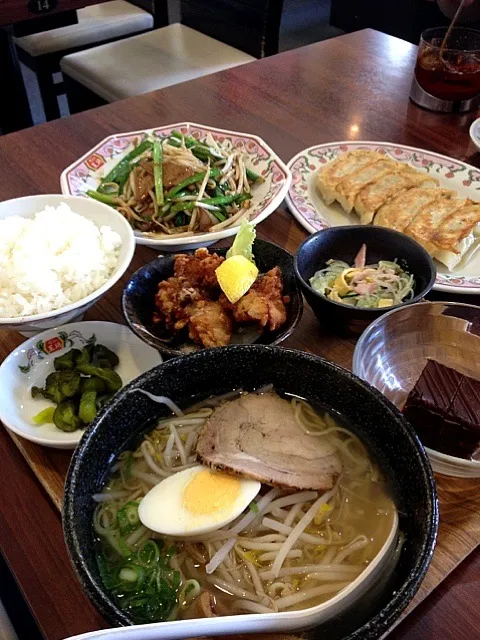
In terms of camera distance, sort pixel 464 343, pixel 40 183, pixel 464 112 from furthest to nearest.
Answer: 1. pixel 464 112
2. pixel 40 183
3. pixel 464 343

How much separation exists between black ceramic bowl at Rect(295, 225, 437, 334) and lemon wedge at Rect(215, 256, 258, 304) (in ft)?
0.42

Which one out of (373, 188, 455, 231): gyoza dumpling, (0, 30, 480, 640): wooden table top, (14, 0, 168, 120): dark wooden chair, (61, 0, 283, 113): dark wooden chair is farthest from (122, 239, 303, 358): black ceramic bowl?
(14, 0, 168, 120): dark wooden chair

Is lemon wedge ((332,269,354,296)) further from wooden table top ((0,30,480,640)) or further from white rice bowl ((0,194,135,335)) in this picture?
white rice bowl ((0,194,135,335))

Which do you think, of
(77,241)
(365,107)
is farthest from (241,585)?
(365,107)

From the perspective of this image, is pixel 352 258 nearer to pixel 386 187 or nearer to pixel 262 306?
pixel 262 306

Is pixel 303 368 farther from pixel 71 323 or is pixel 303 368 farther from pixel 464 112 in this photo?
pixel 464 112

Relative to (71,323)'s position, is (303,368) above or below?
above

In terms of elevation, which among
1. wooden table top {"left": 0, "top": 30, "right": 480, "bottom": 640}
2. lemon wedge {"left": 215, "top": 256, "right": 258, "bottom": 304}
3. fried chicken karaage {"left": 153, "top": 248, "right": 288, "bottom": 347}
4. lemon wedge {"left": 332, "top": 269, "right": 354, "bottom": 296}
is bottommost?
wooden table top {"left": 0, "top": 30, "right": 480, "bottom": 640}

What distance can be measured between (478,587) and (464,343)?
0.53 m

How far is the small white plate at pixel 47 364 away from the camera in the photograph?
1.14 meters

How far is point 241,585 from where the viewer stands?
35.8 inches

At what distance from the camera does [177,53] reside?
3.58 meters


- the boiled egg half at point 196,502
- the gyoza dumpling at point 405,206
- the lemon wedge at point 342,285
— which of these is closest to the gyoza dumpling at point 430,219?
the gyoza dumpling at point 405,206

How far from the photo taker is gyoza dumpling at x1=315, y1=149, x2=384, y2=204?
189 centimetres
